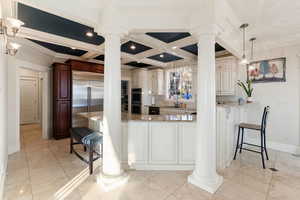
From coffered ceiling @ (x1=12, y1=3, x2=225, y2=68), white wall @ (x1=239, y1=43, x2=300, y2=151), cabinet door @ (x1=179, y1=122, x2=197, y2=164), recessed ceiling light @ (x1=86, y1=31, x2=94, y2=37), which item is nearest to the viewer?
coffered ceiling @ (x1=12, y1=3, x2=225, y2=68)

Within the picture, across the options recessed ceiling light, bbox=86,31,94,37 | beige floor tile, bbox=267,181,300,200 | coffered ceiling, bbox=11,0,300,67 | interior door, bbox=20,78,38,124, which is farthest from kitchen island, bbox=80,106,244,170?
interior door, bbox=20,78,38,124

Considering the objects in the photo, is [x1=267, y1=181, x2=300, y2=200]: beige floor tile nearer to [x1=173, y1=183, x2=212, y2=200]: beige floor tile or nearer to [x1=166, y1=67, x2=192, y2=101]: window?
[x1=173, y1=183, x2=212, y2=200]: beige floor tile

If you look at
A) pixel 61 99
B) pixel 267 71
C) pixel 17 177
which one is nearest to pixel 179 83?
pixel 267 71

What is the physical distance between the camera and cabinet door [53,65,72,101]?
172 inches

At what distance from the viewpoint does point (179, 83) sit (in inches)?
224

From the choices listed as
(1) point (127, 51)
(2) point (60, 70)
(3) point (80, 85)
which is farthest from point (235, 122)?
(2) point (60, 70)

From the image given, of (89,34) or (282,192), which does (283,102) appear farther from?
(89,34)

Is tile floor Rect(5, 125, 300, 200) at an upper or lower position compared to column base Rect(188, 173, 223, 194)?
lower

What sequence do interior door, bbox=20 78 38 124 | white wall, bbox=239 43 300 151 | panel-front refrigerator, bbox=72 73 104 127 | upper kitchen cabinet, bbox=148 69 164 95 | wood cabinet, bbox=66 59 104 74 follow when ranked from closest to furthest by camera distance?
white wall, bbox=239 43 300 151 → wood cabinet, bbox=66 59 104 74 → panel-front refrigerator, bbox=72 73 104 127 → upper kitchen cabinet, bbox=148 69 164 95 → interior door, bbox=20 78 38 124

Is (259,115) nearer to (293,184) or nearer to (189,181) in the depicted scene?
(293,184)

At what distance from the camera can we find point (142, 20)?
7.59 ft

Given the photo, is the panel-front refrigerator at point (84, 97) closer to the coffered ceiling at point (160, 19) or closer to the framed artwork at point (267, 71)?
the coffered ceiling at point (160, 19)

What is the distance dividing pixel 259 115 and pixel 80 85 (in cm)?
540

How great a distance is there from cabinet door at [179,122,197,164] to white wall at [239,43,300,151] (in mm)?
2518
